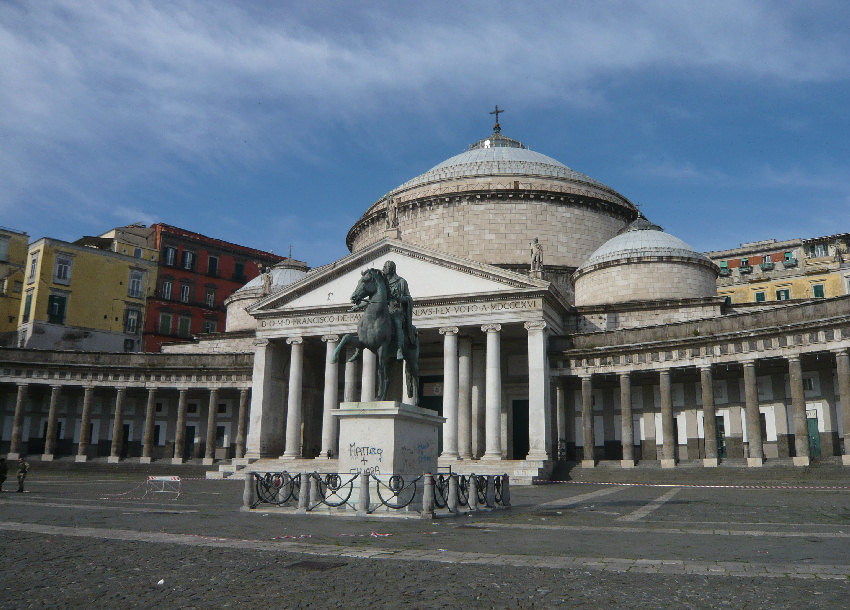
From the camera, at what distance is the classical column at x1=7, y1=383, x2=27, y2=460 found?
48000 mm

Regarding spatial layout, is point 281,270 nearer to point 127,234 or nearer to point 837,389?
point 127,234

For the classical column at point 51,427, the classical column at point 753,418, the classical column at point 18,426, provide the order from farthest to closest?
the classical column at point 51,427
the classical column at point 18,426
the classical column at point 753,418

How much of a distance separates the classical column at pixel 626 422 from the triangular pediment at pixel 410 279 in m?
6.89

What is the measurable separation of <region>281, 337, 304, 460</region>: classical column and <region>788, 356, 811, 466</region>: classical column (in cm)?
2646

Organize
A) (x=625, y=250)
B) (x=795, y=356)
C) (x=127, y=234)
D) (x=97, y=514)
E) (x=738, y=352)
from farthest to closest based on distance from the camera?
(x=127, y=234) < (x=625, y=250) < (x=738, y=352) < (x=795, y=356) < (x=97, y=514)

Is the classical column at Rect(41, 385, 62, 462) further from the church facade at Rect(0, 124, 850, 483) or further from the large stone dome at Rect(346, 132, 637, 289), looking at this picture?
the large stone dome at Rect(346, 132, 637, 289)

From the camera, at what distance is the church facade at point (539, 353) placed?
3550cm

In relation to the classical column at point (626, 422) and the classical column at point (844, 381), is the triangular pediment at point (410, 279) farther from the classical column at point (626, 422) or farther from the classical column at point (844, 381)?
the classical column at point (844, 381)

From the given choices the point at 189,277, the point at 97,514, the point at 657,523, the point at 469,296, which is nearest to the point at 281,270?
the point at 189,277

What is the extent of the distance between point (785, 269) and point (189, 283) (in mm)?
57923

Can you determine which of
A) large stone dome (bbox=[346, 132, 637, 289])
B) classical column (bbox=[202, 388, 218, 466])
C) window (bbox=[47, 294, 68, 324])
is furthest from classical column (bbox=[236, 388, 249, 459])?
window (bbox=[47, 294, 68, 324])

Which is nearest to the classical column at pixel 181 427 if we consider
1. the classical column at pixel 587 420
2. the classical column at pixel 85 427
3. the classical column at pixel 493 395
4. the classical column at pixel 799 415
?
the classical column at pixel 85 427

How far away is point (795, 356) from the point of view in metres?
33.0

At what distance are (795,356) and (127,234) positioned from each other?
189ft
